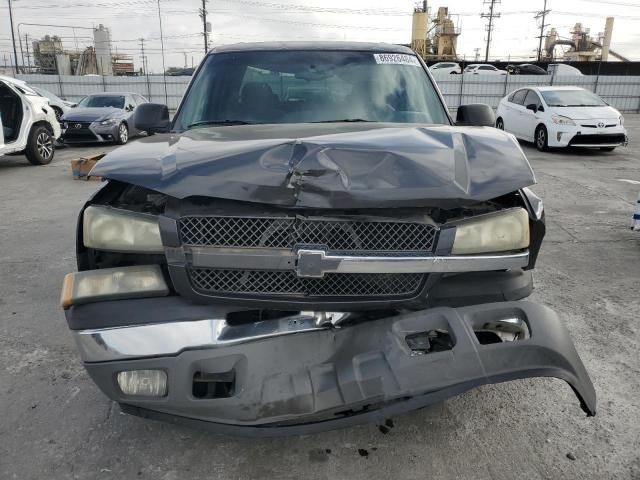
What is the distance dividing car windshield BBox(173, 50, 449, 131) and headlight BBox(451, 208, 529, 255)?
1.30 m

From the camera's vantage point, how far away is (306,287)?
6.16 feet

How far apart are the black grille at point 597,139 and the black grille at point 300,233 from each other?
1101 centimetres

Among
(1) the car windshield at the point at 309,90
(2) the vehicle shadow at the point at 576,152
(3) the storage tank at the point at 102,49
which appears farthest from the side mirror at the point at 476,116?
(3) the storage tank at the point at 102,49

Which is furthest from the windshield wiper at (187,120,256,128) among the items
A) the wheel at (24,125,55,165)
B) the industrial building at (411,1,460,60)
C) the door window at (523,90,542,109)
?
the industrial building at (411,1,460,60)

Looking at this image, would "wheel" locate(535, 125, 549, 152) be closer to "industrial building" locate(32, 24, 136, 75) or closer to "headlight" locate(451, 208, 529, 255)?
"headlight" locate(451, 208, 529, 255)

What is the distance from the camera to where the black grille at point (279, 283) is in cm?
187

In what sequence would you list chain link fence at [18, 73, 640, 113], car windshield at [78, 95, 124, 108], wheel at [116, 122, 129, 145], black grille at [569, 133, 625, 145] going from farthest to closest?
chain link fence at [18, 73, 640, 113]
car windshield at [78, 95, 124, 108]
wheel at [116, 122, 129, 145]
black grille at [569, 133, 625, 145]

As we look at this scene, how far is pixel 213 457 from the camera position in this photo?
2135mm

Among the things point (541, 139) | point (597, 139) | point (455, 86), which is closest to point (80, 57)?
point (455, 86)

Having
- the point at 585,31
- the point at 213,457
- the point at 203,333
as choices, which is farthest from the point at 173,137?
the point at 585,31

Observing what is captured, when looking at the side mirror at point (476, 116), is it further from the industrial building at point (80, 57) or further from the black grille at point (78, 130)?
the industrial building at point (80, 57)

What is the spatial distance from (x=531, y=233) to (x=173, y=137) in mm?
1759

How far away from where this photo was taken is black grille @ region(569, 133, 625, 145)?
11.2 metres

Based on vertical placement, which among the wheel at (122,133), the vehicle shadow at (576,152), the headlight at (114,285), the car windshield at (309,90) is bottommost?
the vehicle shadow at (576,152)
